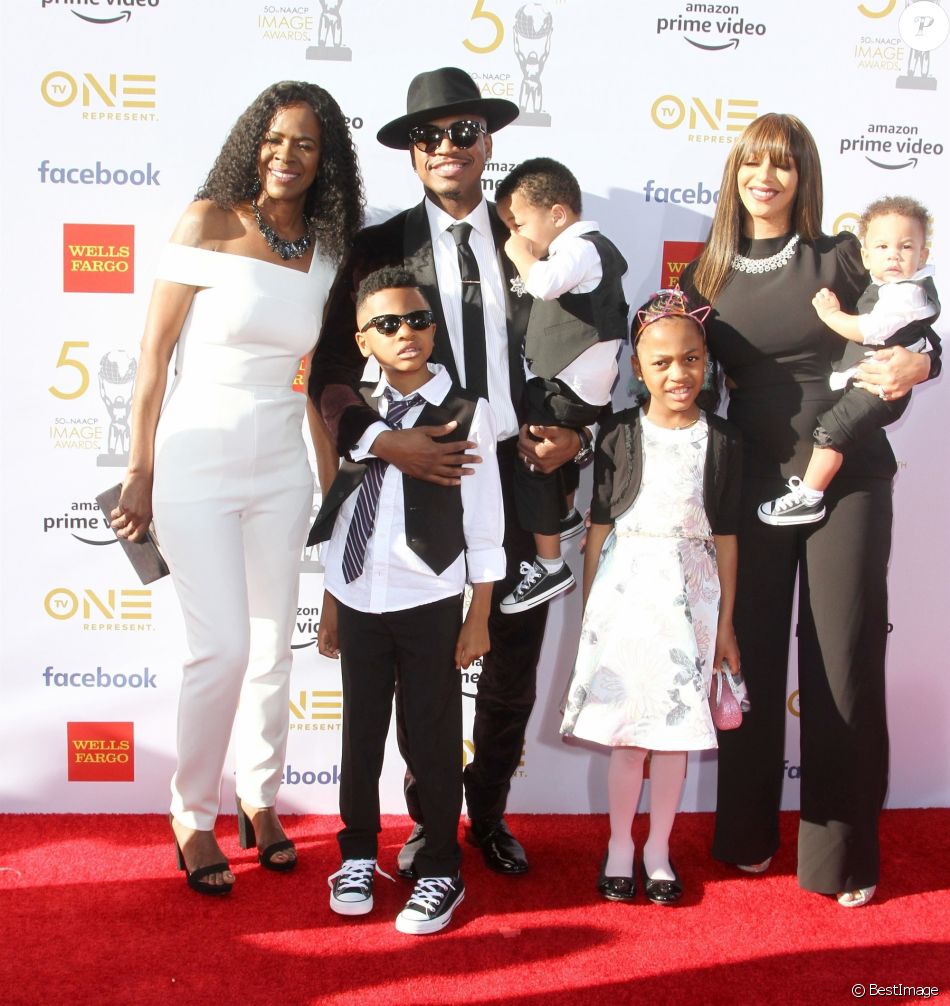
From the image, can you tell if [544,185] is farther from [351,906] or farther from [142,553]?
[351,906]

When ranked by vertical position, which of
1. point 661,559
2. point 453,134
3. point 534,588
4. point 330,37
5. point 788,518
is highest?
point 330,37

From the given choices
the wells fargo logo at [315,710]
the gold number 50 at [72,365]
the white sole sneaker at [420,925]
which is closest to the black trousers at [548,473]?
the white sole sneaker at [420,925]

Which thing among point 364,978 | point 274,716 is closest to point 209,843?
point 274,716

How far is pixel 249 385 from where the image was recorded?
9.07 feet

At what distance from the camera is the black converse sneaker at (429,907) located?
2.66 metres

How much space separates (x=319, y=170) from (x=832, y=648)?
6.86 feet

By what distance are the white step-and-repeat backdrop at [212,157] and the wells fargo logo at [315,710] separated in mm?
11

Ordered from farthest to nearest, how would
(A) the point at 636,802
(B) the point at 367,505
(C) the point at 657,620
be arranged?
(A) the point at 636,802 → (C) the point at 657,620 → (B) the point at 367,505

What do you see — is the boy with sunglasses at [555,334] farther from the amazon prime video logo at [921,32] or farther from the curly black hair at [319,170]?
the amazon prime video logo at [921,32]

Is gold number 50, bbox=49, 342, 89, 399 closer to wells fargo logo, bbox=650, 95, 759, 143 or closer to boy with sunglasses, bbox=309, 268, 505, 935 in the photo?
boy with sunglasses, bbox=309, 268, 505, 935

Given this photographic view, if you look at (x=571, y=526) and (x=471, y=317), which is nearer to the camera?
(x=471, y=317)

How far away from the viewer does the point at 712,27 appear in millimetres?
3338

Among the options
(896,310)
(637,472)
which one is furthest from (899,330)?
(637,472)

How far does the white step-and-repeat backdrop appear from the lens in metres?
3.27
